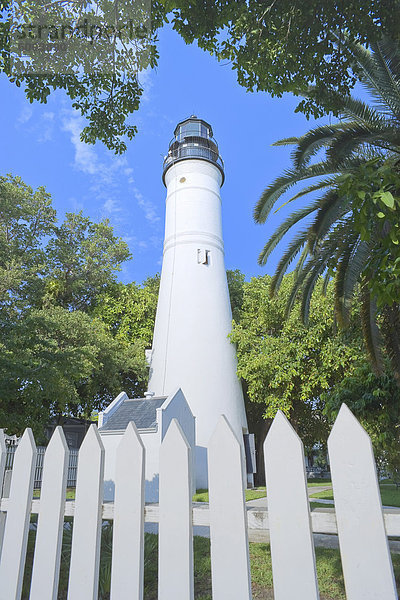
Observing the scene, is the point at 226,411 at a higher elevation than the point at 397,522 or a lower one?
higher

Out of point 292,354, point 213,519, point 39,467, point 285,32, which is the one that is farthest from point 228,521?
point 292,354

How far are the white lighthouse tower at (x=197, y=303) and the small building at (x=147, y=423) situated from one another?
2200 mm

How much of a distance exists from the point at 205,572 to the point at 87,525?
10.8ft

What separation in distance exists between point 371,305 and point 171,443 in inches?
249

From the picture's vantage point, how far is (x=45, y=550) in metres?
2.18

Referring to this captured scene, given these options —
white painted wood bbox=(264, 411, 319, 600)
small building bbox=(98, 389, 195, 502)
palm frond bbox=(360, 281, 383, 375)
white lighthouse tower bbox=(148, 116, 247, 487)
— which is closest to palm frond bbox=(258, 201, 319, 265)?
palm frond bbox=(360, 281, 383, 375)

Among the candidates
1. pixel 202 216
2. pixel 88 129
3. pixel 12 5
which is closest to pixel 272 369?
pixel 202 216

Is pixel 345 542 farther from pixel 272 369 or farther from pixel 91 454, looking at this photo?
pixel 272 369

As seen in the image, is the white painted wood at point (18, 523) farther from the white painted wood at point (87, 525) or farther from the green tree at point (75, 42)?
the green tree at point (75, 42)

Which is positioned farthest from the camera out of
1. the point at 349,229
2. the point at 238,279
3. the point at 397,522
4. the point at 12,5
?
the point at 238,279

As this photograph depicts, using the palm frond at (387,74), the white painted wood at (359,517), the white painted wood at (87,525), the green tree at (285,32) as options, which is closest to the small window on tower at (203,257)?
the palm frond at (387,74)

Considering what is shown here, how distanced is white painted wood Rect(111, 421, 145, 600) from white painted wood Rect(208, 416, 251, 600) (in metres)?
0.39

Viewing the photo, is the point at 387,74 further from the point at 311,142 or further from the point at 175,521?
the point at 175,521

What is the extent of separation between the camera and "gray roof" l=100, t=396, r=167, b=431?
12.4 metres
